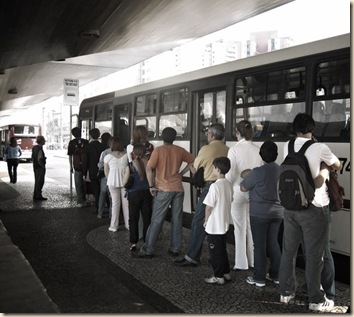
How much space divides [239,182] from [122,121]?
6856 mm

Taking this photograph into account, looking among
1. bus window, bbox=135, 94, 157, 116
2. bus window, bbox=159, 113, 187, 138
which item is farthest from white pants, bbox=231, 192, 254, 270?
bus window, bbox=135, 94, 157, 116

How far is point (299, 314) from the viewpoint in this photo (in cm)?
434

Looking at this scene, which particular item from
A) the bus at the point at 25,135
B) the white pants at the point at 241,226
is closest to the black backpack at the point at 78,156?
the white pants at the point at 241,226

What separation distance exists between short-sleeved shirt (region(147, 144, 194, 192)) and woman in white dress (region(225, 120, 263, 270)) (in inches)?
37.6

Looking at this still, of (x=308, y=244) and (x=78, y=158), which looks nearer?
(x=308, y=244)

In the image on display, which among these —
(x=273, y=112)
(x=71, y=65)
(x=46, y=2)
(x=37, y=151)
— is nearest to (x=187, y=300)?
(x=273, y=112)

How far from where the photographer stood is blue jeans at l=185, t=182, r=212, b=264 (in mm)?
5801

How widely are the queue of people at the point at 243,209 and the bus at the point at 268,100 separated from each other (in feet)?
3.61

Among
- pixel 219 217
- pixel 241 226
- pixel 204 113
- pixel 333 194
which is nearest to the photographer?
pixel 333 194

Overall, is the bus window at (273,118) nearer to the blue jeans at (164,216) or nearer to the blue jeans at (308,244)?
the blue jeans at (164,216)

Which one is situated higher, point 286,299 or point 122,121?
point 122,121

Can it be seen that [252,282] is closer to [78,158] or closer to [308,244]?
[308,244]

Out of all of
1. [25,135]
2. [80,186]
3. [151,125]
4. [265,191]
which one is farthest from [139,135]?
[25,135]

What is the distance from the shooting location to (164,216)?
630 centimetres
